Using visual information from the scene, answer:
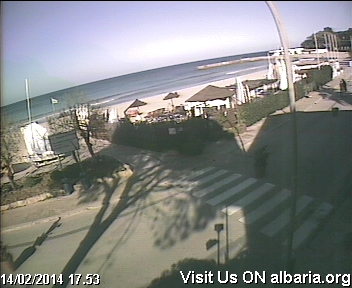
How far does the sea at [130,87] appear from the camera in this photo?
1.44m

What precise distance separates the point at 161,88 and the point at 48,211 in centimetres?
97

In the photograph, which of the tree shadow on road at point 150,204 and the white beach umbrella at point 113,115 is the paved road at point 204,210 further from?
the white beach umbrella at point 113,115

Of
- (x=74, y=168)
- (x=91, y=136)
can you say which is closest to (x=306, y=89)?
(x=91, y=136)

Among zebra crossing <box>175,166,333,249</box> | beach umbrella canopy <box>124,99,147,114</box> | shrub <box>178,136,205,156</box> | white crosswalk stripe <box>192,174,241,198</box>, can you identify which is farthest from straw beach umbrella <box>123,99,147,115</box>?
white crosswalk stripe <box>192,174,241,198</box>

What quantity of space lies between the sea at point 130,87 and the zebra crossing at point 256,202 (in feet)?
2.30

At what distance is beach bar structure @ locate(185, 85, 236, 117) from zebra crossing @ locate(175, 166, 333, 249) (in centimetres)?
47

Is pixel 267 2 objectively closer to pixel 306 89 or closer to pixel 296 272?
pixel 306 89

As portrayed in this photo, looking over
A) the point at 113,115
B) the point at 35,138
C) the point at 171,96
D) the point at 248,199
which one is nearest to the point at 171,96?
the point at 171,96

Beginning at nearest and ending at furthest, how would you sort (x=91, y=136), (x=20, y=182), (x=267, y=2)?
(x=267, y=2) < (x=20, y=182) < (x=91, y=136)

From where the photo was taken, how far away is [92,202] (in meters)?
1.84

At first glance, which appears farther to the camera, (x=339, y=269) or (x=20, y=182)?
(x=339, y=269)

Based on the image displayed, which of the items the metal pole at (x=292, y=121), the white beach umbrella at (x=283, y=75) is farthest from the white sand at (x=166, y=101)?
the metal pole at (x=292, y=121)

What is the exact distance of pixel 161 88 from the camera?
169 centimetres

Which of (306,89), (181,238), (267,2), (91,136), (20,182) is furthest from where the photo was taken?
(306,89)
